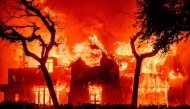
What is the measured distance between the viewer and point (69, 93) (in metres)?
32.0

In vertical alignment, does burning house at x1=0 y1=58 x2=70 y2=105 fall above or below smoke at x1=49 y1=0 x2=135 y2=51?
below

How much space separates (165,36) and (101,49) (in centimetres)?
1462

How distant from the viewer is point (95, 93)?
31.8 metres

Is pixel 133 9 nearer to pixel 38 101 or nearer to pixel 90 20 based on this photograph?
pixel 90 20

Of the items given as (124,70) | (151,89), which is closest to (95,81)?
(124,70)

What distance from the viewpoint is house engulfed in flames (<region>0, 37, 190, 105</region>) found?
1243 inches

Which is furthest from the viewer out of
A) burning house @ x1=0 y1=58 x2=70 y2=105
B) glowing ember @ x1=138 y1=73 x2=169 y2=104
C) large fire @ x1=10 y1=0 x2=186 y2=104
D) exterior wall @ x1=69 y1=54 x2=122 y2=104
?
burning house @ x1=0 y1=58 x2=70 y2=105

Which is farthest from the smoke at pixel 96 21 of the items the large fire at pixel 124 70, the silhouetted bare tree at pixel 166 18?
the silhouetted bare tree at pixel 166 18

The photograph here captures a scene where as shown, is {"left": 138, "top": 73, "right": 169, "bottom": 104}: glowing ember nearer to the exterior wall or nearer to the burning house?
the exterior wall

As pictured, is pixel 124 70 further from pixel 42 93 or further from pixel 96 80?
pixel 42 93

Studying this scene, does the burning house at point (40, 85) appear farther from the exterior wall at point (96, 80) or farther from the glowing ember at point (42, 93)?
the exterior wall at point (96, 80)

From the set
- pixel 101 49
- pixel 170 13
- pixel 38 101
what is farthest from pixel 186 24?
pixel 38 101

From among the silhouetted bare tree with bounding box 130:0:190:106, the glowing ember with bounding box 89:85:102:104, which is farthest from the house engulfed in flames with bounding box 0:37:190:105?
the silhouetted bare tree with bounding box 130:0:190:106

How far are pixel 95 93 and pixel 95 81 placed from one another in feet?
3.77
